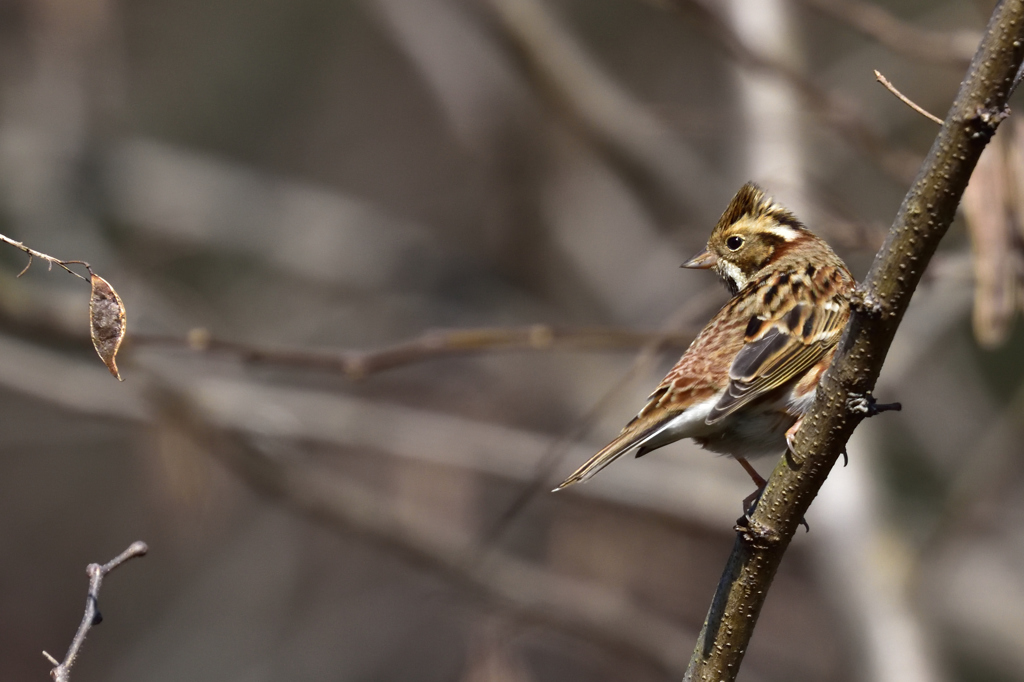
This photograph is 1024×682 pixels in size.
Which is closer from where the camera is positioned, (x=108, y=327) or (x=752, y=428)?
(x=108, y=327)

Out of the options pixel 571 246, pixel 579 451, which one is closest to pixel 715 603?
pixel 579 451

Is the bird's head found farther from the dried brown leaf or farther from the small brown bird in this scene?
the dried brown leaf

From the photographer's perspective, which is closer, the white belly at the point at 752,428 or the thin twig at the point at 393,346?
the white belly at the point at 752,428

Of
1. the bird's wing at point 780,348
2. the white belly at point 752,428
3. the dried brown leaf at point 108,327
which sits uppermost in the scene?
the bird's wing at point 780,348

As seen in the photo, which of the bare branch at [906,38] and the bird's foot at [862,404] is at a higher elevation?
the bare branch at [906,38]

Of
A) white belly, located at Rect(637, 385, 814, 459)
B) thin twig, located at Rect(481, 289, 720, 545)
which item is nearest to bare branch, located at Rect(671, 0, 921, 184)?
thin twig, located at Rect(481, 289, 720, 545)

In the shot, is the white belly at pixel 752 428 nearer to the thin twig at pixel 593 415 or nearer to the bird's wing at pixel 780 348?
the bird's wing at pixel 780 348

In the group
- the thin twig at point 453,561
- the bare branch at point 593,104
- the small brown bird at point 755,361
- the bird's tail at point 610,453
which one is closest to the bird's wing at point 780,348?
the small brown bird at point 755,361

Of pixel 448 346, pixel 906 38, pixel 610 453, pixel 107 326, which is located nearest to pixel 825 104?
pixel 906 38

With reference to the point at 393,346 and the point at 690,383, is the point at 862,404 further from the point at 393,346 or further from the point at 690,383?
the point at 393,346
